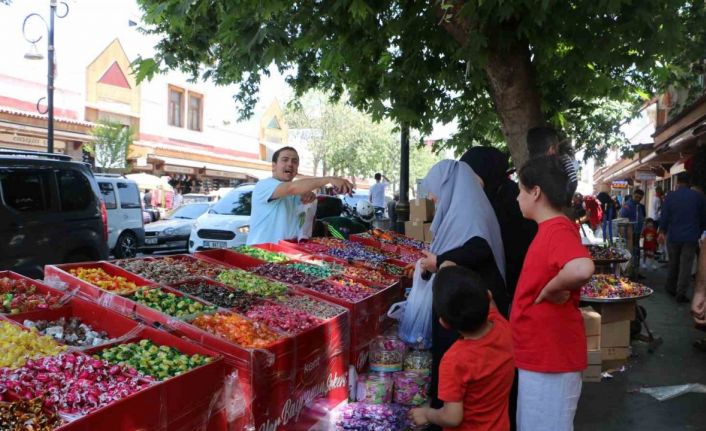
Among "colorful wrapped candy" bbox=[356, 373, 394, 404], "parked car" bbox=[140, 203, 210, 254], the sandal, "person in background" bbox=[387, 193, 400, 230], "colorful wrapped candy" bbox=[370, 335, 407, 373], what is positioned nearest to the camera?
"colorful wrapped candy" bbox=[356, 373, 394, 404]

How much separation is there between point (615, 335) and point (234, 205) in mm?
7487

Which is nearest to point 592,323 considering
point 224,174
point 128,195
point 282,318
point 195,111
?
point 282,318

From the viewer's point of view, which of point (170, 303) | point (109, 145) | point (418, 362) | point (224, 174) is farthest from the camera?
point (224, 174)

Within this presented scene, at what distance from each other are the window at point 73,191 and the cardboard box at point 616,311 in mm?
7054

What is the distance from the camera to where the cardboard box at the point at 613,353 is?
6020mm

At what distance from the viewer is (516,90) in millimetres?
4875

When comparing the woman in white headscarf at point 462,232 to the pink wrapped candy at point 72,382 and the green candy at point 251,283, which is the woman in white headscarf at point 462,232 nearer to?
the green candy at point 251,283

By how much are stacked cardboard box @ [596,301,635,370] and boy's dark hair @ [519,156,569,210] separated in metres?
3.82

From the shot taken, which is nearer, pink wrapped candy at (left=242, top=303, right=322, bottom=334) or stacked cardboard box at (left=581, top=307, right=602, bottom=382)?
pink wrapped candy at (left=242, top=303, right=322, bottom=334)

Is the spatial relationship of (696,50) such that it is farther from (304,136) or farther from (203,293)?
(304,136)

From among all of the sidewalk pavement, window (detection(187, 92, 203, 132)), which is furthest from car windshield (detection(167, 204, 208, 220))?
window (detection(187, 92, 203, 132))

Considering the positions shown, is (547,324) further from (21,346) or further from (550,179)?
(21,346)

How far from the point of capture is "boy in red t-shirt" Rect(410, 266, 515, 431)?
227 cm

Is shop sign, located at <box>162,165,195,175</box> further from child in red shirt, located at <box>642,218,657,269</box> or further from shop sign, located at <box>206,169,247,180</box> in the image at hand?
child in red shirt, located at <box>642,218,657,269</box>
